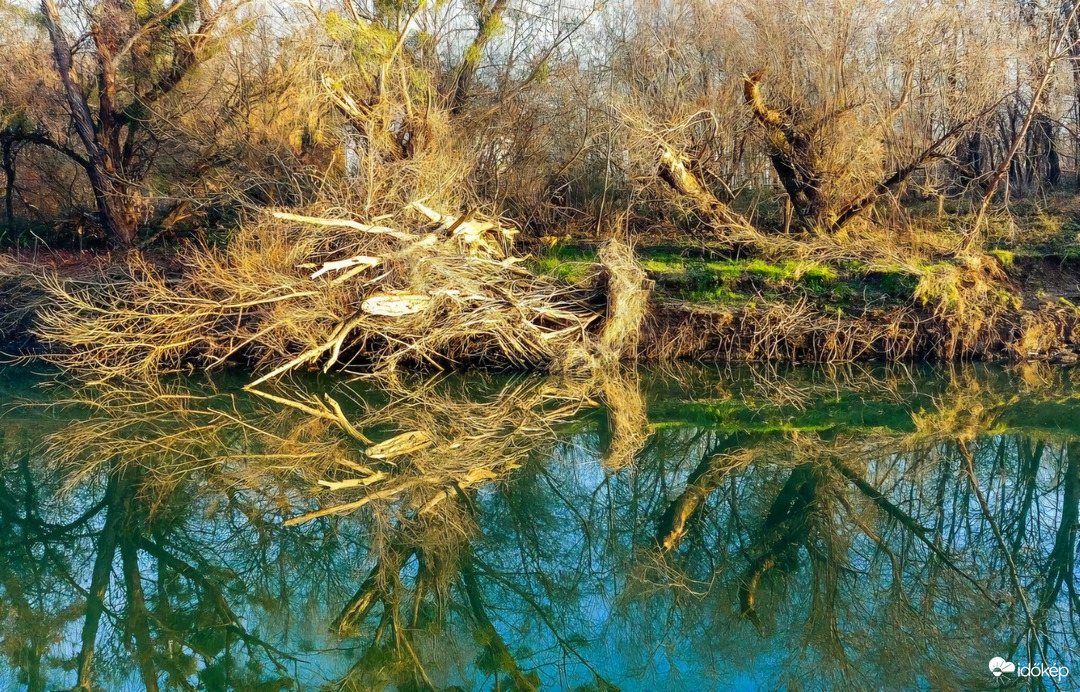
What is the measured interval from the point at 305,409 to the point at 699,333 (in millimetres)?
5976

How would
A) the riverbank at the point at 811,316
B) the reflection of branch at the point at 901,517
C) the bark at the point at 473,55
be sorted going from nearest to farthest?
1. the reflection of branch at the point at 901,517
2. the riverbank at the point at 811,316
3. the bark at the point at 473,55

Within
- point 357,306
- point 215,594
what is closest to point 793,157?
point 357,306

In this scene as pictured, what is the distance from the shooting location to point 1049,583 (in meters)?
5.72

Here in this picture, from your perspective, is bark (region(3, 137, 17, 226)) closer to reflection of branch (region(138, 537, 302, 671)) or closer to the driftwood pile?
the driftwood pile

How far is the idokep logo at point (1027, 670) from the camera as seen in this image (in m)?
4.61

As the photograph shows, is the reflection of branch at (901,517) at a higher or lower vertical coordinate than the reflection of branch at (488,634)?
higher

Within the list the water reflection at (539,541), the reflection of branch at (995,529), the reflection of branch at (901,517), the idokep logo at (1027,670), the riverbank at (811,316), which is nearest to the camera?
the idokep logo at (1027,670)

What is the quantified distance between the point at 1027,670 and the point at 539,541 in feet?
10.9

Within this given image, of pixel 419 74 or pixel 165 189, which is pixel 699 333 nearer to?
pixel 419 74

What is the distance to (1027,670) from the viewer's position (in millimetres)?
4676

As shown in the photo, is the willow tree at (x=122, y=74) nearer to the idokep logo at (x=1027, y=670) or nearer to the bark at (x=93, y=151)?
the bark at (x=93, y=151)

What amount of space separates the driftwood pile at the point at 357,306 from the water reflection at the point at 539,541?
3.17 ft

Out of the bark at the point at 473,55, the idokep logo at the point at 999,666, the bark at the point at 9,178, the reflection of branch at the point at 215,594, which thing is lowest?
the idokep logo at the point at 999,666

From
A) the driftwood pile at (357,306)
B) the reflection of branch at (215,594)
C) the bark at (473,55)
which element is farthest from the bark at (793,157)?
the reflection of branch at (215,594)
